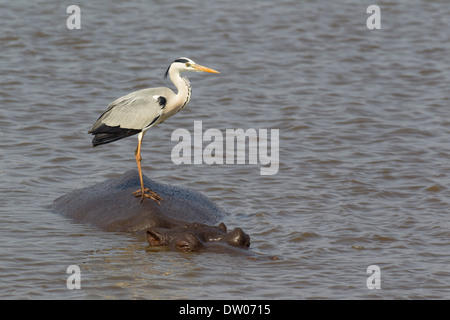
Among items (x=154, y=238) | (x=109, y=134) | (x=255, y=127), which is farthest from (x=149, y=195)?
(x=255, y=127)

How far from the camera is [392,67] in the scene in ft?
66.2

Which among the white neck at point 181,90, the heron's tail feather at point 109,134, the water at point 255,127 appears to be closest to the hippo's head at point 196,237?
the water at point 255,127

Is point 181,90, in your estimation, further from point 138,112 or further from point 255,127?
point 255,127

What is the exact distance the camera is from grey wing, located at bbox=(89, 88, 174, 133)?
11086 mm

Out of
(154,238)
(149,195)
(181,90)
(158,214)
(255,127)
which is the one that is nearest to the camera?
(154,238)

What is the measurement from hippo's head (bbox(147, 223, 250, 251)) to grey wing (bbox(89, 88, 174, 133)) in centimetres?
153

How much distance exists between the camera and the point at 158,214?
10797mm

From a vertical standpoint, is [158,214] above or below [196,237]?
above

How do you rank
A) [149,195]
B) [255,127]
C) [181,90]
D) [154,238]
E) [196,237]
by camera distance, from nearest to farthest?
[196,237] → [154,238] → [149,195] → [181,90] → [255,127]

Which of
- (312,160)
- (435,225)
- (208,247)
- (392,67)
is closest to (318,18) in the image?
(392,67)

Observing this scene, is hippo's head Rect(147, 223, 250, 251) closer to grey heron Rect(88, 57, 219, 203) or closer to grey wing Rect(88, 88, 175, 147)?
grey heron Rect(88, 57, 219, 203)

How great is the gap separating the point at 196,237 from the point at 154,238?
544 mm

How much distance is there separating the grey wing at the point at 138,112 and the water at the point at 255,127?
1427mm

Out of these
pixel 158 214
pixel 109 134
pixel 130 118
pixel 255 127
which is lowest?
pixel 158 214
